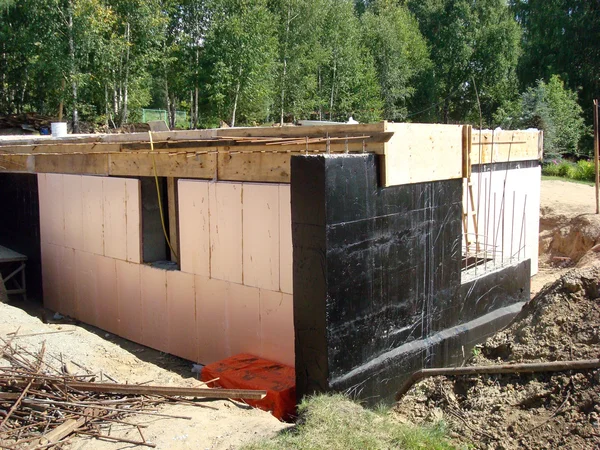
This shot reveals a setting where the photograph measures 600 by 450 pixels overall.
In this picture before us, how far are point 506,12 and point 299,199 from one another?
44620 mm

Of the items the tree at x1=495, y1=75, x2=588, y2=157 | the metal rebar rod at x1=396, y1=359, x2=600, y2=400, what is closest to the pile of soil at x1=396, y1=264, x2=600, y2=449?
the metal rebar rod at x1=396, y1=359, x2=600, y2=400

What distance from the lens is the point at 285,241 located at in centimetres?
721

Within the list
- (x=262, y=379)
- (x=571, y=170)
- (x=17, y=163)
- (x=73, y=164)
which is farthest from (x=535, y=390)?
(x=571, y=170)

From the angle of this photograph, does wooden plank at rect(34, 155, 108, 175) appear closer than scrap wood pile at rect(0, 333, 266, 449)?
No

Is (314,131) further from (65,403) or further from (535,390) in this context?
(65,403)

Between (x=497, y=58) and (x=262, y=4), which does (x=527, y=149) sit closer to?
(x=262, y=4)

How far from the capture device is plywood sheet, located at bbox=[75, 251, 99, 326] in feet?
34.4

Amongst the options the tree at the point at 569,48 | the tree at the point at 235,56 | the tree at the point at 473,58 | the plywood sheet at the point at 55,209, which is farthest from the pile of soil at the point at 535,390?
the tree at the point at 473,58

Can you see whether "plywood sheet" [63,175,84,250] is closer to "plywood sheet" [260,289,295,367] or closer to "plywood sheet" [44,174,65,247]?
"plywood sheet" [44,174,65,247]

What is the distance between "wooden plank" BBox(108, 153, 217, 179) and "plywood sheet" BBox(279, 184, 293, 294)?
4.62 feet

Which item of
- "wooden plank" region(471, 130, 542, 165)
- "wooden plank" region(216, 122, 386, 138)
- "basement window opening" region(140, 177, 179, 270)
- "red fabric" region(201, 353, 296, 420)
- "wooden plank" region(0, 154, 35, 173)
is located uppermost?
"wooden plank" region(216, 122, 386, 138)

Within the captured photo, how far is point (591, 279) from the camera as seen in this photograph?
5617 mm

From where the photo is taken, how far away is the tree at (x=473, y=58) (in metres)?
44.2

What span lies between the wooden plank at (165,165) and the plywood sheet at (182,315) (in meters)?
1.49
